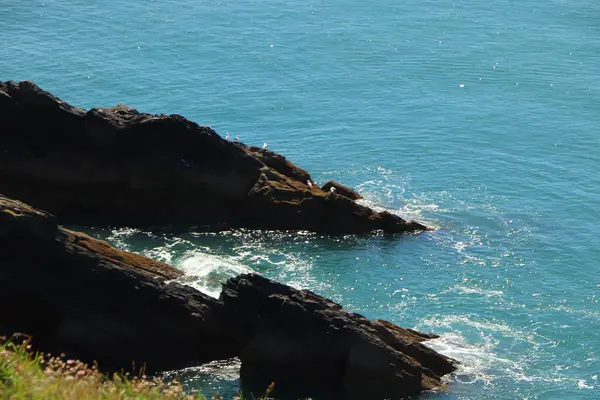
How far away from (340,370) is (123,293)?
737cm

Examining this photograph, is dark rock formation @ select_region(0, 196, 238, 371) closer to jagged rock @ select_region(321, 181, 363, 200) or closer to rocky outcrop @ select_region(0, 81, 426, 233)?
rocky outcrop @ select_region(0, 81, 426, 233)

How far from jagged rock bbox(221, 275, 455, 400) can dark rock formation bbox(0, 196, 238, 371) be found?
4.40 feet

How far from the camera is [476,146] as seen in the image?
6081cm

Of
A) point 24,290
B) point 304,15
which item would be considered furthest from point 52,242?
point 304,15

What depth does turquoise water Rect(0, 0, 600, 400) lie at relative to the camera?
128 ft

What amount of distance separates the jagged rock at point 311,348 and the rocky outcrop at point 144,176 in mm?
13723

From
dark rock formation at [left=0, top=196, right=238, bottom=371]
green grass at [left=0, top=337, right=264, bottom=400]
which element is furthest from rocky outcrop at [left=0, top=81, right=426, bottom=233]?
green grass at [left=0, top=337, right=264, bottom=400]

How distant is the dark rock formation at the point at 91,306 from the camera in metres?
31.0

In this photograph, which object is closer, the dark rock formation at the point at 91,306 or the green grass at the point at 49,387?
the green grass at the point at 49,387

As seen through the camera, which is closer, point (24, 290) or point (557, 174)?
point (24, 290)

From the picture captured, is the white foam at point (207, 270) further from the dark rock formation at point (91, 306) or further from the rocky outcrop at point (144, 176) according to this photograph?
the dark rock formation at point (91, 306)

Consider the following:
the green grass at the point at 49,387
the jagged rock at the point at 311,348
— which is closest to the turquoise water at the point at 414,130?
the jagged rock at the point at 311,348

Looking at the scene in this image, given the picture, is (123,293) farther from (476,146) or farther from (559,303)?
(476,146)

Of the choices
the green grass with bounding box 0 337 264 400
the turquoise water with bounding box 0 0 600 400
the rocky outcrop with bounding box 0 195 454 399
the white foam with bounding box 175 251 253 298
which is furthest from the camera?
the turquoise water with bounding box 0 0 600 400
